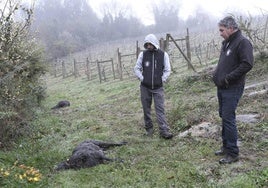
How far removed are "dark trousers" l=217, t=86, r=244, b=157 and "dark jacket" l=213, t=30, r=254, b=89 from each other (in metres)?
0.11

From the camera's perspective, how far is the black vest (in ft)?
25.3

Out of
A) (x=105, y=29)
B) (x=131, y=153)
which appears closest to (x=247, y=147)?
(x=131, y=153)

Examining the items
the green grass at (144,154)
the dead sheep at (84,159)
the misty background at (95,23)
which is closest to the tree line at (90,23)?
the misty background at (95,23)

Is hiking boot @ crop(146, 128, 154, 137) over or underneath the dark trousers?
underneath

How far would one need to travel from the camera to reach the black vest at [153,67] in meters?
7.70

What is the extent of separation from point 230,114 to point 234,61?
83cm

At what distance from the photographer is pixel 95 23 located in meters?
93.9

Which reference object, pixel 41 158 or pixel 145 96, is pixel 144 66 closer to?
pixel 145 96

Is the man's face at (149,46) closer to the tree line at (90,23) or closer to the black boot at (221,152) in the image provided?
the black boot at (221,152)

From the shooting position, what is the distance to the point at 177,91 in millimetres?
13391

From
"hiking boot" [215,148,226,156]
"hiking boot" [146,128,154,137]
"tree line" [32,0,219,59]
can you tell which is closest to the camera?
"hiking boot" [215,148,226,156]

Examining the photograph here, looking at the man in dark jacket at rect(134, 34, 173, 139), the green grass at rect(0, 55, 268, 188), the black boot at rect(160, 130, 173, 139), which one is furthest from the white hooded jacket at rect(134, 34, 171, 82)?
the green grass at rect(0, 55, 268, 188)

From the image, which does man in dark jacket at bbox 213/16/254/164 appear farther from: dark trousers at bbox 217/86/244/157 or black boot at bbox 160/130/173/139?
black boot at bbox 160/130/173/139

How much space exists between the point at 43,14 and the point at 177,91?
97.3 meters
